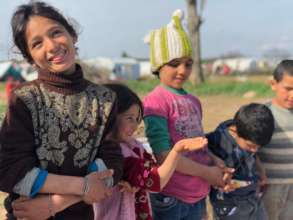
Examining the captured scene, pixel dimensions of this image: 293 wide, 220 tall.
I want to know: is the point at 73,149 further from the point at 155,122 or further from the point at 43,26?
the point at 155,122

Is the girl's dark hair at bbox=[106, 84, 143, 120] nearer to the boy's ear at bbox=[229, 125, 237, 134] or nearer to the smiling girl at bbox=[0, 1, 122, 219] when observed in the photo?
the smiling girl at bbox=[0, 1, 122, 219]

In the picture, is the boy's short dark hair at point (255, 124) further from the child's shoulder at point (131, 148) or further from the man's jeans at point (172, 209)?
the child's shoulder at point (131, 148)

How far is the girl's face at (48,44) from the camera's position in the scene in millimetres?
1717

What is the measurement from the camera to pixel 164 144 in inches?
86.6

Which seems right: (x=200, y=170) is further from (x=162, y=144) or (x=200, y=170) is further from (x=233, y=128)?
(x=233, y=128)

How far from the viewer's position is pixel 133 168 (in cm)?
202

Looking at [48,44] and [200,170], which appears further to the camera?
[200,170]

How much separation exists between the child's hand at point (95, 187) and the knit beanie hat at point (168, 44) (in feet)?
2.74

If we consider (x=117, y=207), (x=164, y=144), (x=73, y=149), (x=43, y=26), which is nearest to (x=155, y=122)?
(x=164, y=144)

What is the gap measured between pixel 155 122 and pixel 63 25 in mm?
686

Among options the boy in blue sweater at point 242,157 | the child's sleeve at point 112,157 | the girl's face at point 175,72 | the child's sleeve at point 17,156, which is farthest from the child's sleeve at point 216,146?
the child's sleeve at point 17,156

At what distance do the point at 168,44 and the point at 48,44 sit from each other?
0.82 metres

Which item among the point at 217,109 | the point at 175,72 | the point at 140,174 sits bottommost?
the point at 217,109

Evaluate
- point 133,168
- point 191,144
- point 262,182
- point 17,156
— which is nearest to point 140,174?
point 133,168
